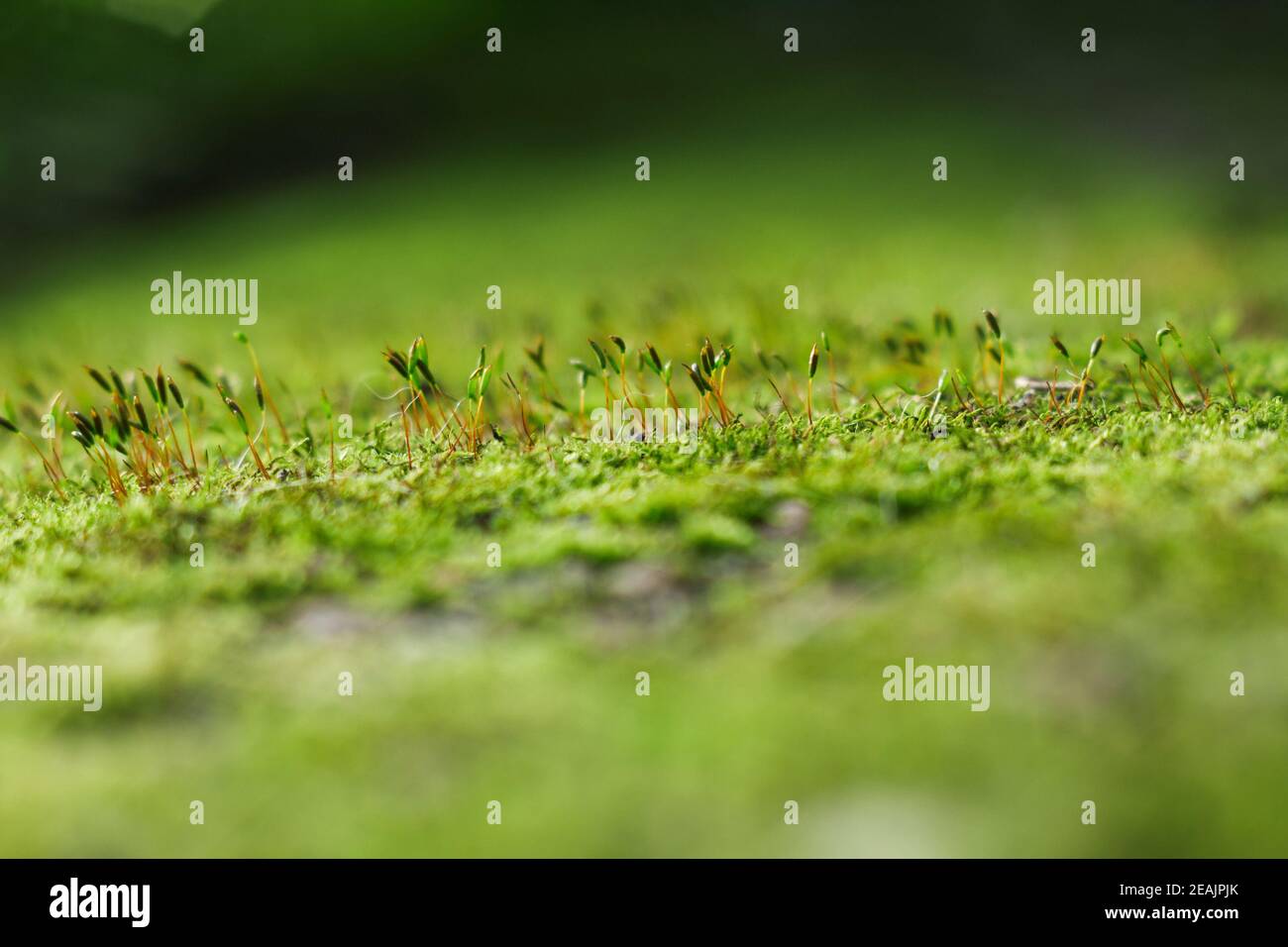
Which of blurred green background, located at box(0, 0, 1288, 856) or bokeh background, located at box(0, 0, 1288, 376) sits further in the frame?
bokeh background, located at box(0, 0, 1288, 376)

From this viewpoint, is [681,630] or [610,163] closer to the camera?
[681,630]

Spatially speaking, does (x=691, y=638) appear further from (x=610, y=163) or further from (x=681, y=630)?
(x=610, y=163)

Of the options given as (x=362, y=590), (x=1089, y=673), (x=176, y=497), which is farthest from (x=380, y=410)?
(x=1089, y=673)

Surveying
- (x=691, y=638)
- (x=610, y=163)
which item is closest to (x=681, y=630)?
(x=691, y=638)

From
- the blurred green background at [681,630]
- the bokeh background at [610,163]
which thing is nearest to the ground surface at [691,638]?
the blurred green background at [681,630]

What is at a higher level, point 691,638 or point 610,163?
point 610,163

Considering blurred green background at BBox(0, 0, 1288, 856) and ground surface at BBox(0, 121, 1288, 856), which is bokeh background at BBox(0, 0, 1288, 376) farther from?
ground surface at BBox(0, 121, 1288, 856)

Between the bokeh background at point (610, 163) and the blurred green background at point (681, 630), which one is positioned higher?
the bokeh background at point (610, 163)

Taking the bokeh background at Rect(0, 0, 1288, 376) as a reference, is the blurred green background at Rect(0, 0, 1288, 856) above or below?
below

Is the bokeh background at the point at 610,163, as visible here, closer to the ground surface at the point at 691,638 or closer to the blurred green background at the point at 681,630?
the blurred green background at the point at 681,630

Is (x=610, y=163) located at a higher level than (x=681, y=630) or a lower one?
higher

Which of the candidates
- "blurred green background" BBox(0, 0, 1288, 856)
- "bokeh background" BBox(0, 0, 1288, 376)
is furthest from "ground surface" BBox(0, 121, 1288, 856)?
"bokeh background" BBox(0, 0, 1288, 376)

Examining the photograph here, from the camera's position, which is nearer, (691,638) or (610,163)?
(691,638)
